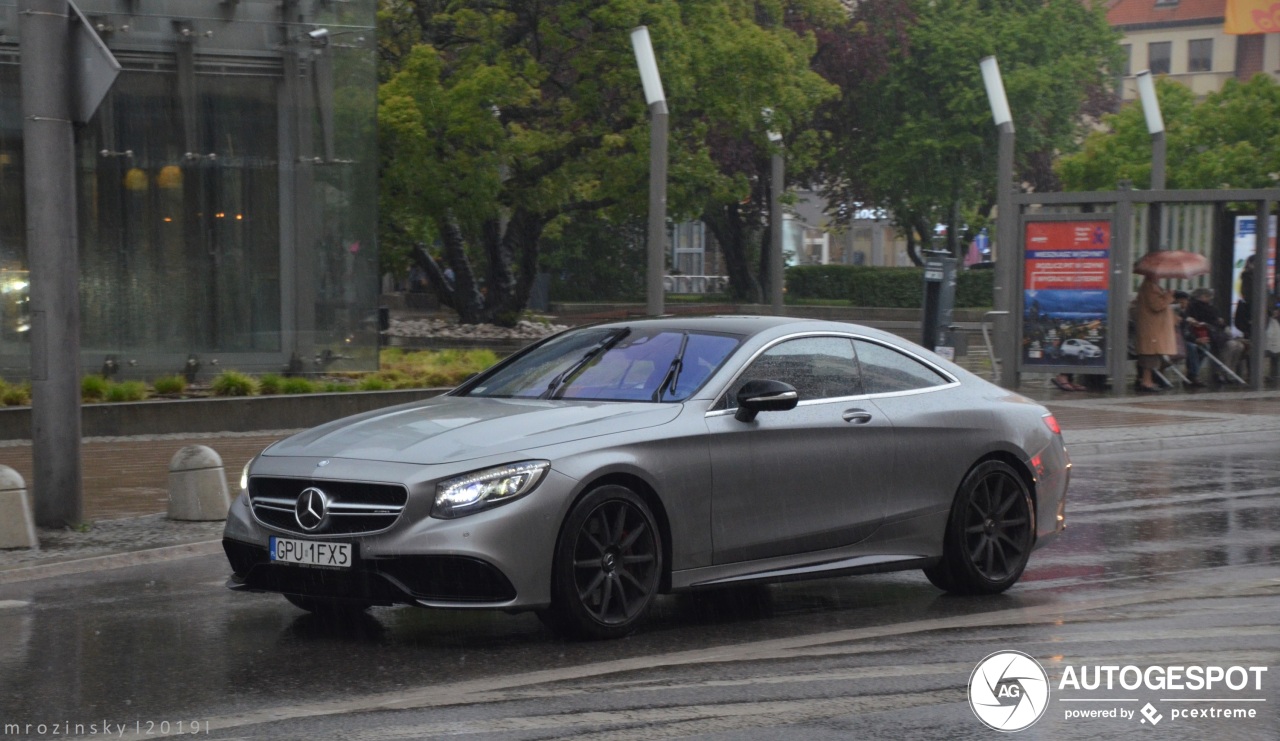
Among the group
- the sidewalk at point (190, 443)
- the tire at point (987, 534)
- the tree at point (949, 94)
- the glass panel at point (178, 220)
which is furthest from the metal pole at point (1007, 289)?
the tree at point (949, 94)

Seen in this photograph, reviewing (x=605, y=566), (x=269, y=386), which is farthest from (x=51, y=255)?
(x=269, y=386)

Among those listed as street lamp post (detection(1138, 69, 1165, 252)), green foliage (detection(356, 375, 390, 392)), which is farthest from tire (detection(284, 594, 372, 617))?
street lamp post (detection(1138, 69, 1165, 252))

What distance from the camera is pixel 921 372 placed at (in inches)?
356

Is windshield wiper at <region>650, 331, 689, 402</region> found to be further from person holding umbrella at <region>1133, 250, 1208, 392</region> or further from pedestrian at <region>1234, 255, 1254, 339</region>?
pedestrian at <region>1234, 255, 1254, 339</region>

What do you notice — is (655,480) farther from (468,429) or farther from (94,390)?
(94,390)

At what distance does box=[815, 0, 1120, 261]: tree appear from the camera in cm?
5216

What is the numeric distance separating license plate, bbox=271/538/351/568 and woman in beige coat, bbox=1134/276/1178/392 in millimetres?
19120

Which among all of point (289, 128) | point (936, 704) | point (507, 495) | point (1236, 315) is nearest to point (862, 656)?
point (936, 704)

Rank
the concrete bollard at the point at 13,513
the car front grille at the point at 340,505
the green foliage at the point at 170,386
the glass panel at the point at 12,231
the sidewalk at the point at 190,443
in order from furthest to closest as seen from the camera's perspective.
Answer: the glass panel at the point at 12,231
the green foliage at the point at 170,386
the sidewalk at the point at 190,443
the concrete bollard at the point at 13,513
the car front grille at the point at 340,505

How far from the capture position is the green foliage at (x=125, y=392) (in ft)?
60.1

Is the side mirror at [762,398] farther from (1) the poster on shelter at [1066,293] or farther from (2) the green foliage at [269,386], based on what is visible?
(1) the poster on shelter at [1066,293]

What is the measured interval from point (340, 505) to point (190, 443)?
9.97m

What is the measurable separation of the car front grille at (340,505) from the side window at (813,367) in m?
1.92

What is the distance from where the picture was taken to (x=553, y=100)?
122ft
